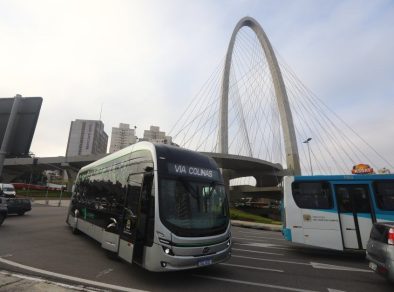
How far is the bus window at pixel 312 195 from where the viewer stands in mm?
10250

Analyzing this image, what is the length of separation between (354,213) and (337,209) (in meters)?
0.51

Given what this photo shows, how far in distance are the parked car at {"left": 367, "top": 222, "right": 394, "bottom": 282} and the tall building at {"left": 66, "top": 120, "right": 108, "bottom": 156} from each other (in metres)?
87.9

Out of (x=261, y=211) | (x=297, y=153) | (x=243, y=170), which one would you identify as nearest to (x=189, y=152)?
(x=297, y=153)

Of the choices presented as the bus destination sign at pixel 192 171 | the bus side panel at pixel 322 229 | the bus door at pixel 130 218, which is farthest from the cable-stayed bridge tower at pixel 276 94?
the bus door at pixel 130 218

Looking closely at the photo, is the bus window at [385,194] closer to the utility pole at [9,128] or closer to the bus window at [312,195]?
the bus window at [312,195]

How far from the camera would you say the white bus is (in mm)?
6109

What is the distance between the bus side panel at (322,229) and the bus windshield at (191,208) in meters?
4.19

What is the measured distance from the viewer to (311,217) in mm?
10219

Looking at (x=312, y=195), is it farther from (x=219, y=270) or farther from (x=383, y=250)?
(x=219, y=270)

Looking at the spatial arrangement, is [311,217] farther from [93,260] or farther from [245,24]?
[245,24]

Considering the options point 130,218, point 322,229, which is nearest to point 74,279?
point 130,218

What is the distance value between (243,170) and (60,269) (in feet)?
261

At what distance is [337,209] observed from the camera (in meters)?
10.0

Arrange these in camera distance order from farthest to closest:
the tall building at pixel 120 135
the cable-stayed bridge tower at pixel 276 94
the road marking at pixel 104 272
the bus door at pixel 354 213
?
the tall building at pixel 120 135, the cable-stayed bridge tower at pixel 276 94, the bus door at pixel 354 213, the road marking at pixel 104 272
